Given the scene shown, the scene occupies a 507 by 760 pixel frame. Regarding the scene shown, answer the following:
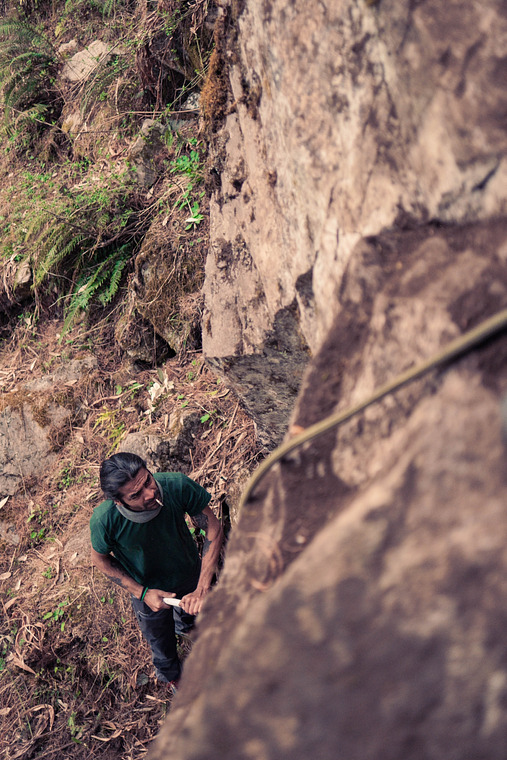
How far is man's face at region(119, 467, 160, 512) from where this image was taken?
2.96 m

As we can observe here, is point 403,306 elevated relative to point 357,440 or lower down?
elevated

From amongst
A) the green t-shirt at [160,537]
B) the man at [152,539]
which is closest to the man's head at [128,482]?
the man at [152,539]

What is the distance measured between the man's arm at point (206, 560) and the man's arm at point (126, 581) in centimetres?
27

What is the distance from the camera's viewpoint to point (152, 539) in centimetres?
332

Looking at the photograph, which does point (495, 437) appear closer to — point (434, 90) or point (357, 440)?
point (357, 440)

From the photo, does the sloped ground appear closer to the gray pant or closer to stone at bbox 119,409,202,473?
stone at bbox 119,409,202,473

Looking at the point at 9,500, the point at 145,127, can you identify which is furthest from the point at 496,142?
the point at 9,500

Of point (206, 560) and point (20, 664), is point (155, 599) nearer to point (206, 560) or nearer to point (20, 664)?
point (206, 560)

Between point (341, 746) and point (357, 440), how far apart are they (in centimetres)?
60

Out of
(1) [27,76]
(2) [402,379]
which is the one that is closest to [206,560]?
(2) [402,379]

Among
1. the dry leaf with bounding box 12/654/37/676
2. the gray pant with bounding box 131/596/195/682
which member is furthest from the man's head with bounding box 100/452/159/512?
the dry leaf with bounding box 12/654/37/676

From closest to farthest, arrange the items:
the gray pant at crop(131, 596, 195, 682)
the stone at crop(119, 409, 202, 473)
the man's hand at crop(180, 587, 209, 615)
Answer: the man's hand at crop(180, 587, 209, 615) → the gray pant at crop(131, 596, 195, 682) → the stone at crop(119, 409, 202, 473)

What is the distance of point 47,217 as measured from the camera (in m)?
5.77

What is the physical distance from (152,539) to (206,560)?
0.39m
